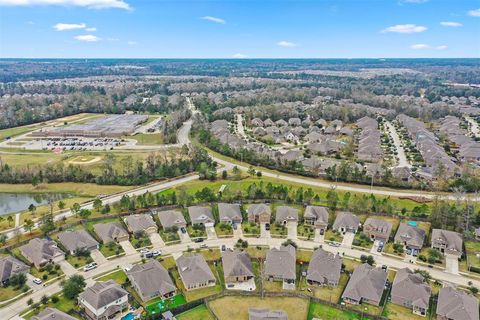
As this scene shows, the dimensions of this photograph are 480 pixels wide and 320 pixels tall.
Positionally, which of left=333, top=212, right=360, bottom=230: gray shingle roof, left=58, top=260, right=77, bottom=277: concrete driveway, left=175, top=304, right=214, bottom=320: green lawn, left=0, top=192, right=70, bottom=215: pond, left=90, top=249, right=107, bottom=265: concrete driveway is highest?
Result: left=333, top=212, right=360, bottom=230: gray shingle roof

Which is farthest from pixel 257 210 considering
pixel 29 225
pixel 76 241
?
pixel 29 225

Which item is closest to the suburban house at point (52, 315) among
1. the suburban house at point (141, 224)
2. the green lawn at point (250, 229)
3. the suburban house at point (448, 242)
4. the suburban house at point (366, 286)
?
the suburban house at point (141, 224)

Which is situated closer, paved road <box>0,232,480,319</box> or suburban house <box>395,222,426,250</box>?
paved road <box>0,232,480,319</box>

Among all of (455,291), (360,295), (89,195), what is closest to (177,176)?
(89,195)

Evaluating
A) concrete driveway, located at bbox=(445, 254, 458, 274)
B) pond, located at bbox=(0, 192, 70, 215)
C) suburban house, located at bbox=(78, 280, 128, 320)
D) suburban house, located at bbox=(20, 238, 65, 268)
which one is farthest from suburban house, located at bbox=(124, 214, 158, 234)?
concrete driveway, located at bbox=(445, 254, 458, 274)

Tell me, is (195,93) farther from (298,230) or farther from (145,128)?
(298,230)

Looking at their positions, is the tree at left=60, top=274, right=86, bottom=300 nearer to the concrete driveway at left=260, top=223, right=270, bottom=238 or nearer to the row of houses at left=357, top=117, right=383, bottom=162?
the concrete driveway at left=260, top=223, right=270, bottom=238

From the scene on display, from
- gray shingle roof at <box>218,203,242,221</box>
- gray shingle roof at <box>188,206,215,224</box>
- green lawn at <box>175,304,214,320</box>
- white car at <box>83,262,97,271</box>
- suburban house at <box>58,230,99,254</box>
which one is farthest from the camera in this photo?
→ gray shingle roof at <box>218,203,242,221</box>
